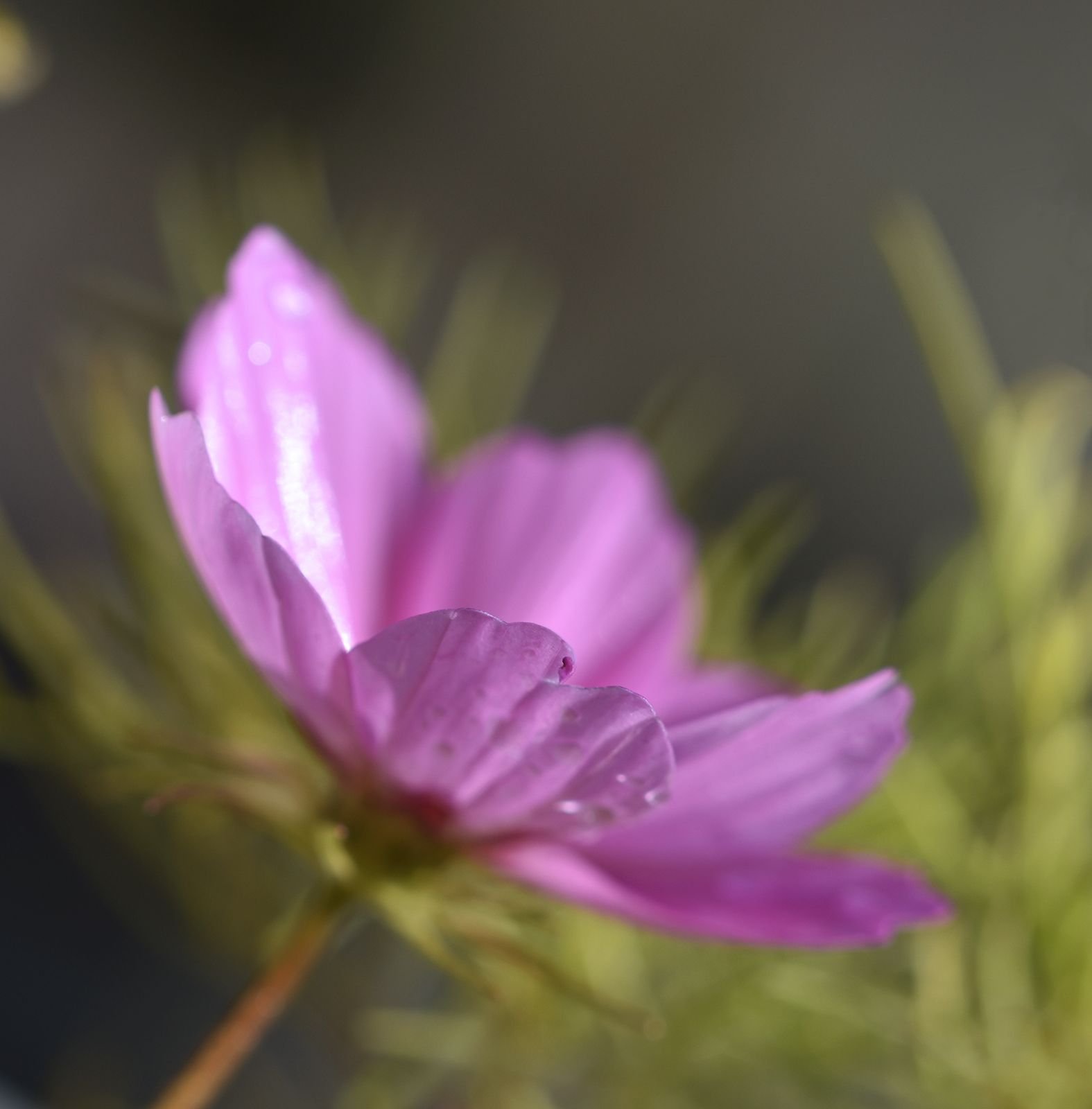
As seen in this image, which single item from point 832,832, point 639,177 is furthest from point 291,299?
point 639,177

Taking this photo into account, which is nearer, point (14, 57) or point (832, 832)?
point (14, 57)

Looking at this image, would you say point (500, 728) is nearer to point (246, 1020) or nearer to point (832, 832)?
point (246, 1020)

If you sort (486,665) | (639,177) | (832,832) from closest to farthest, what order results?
(486,665) < (832,832) < (639,177)

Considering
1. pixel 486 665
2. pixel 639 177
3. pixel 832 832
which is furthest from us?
pixel 639 177

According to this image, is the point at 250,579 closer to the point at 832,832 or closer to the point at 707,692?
the point at 707,692

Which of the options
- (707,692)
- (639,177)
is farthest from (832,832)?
(639,177)

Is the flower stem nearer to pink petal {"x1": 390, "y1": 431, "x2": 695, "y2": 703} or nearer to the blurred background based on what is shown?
pink petal {"x1": 390, "y1": 431, "x2": 695, "y2": 703}

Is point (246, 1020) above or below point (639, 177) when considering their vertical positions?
below

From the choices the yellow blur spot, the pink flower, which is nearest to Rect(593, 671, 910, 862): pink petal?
the pink flower
